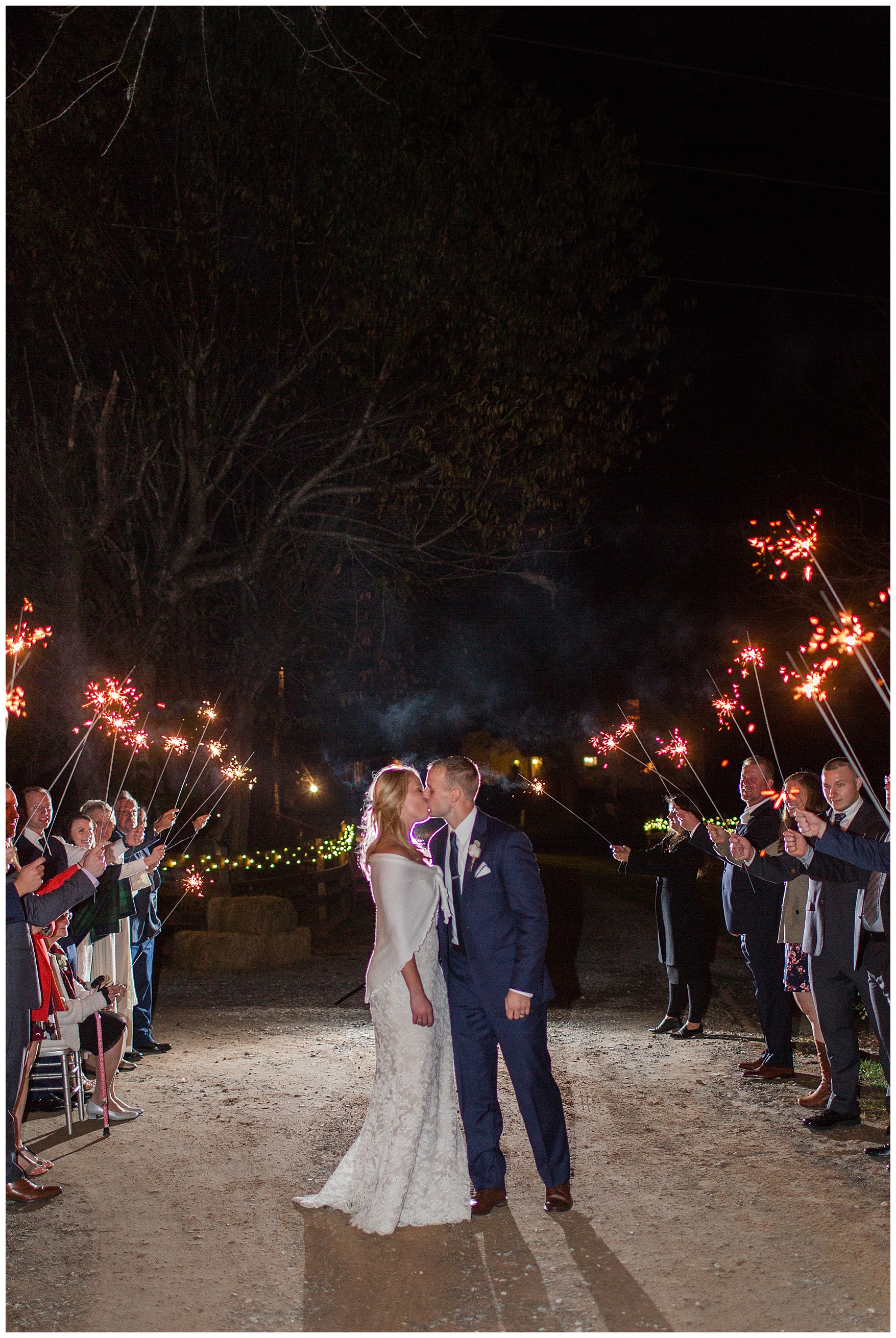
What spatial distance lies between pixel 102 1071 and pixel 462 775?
3075mm

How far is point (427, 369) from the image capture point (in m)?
13.9

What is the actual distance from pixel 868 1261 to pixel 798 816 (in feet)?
6.34

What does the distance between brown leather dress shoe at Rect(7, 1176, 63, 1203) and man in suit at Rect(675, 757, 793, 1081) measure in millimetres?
4406

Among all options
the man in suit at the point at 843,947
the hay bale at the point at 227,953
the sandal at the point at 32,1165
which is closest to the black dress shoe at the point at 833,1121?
the man in suit at the point at 843,947

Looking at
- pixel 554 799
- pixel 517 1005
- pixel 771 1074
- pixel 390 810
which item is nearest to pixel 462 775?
pixel 390 810

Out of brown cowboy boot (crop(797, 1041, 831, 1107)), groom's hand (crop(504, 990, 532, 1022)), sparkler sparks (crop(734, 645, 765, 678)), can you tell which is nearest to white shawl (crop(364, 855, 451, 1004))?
groom's hand (crop(504, 990, 532, 1022))

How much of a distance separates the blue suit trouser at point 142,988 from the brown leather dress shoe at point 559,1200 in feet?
14.9

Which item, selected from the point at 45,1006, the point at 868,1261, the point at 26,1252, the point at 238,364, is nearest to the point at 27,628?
the point at 238,364

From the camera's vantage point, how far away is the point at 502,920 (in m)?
4.85

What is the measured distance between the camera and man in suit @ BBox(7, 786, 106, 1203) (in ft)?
16.4

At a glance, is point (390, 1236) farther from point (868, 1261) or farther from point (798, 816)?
point (798, 816)

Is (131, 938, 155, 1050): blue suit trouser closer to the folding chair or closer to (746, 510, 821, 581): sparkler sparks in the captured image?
the folding chair

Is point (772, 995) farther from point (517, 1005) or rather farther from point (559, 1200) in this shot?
point (517, 1005)

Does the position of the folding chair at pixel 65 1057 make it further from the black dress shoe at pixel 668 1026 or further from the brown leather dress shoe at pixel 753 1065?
the black dress shoe at pixel 668 1026
